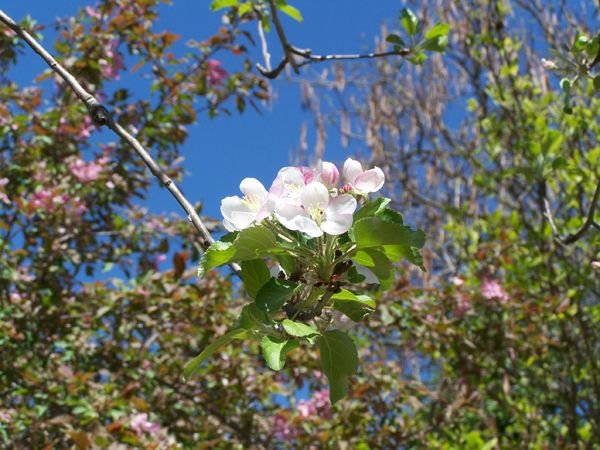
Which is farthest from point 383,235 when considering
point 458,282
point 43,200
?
point 458,282

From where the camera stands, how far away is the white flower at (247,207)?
0.79 meters

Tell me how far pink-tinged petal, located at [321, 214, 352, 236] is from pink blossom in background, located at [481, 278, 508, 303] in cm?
263

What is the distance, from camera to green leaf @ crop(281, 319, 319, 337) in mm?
721

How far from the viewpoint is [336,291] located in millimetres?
797

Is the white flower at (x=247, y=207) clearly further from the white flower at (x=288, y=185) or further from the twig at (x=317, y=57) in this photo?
the twig at (x=317, y=57)

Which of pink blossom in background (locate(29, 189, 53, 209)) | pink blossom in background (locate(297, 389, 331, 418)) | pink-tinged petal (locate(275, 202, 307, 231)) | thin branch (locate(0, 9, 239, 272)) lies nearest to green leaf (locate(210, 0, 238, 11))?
thin branch (locate(0, 9, 239, 272))

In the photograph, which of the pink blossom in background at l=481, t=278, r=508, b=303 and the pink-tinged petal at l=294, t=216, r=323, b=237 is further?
the pink blossom in background at l=481, t=278, r=508, b=303

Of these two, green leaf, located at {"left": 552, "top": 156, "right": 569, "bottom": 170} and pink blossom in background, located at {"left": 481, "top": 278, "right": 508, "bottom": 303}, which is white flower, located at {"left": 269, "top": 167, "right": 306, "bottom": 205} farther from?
pink blossom in background, located at {"left": 481, "top": 278, "right": 508, "bottom": 303}

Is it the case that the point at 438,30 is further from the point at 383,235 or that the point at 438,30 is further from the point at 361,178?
the point at 383,235

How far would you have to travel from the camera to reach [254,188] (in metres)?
0.83

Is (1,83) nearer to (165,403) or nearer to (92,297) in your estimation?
(92,297)

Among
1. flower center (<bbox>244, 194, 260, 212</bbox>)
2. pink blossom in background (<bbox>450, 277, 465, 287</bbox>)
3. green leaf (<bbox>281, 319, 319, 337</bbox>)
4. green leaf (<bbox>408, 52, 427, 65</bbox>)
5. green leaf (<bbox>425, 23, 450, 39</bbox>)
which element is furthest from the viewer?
pink blossom in background (<bbox>450, 277, 465, 287</bbox>)

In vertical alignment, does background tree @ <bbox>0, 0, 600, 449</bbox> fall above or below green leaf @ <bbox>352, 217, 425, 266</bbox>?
above

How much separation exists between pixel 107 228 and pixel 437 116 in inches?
112
